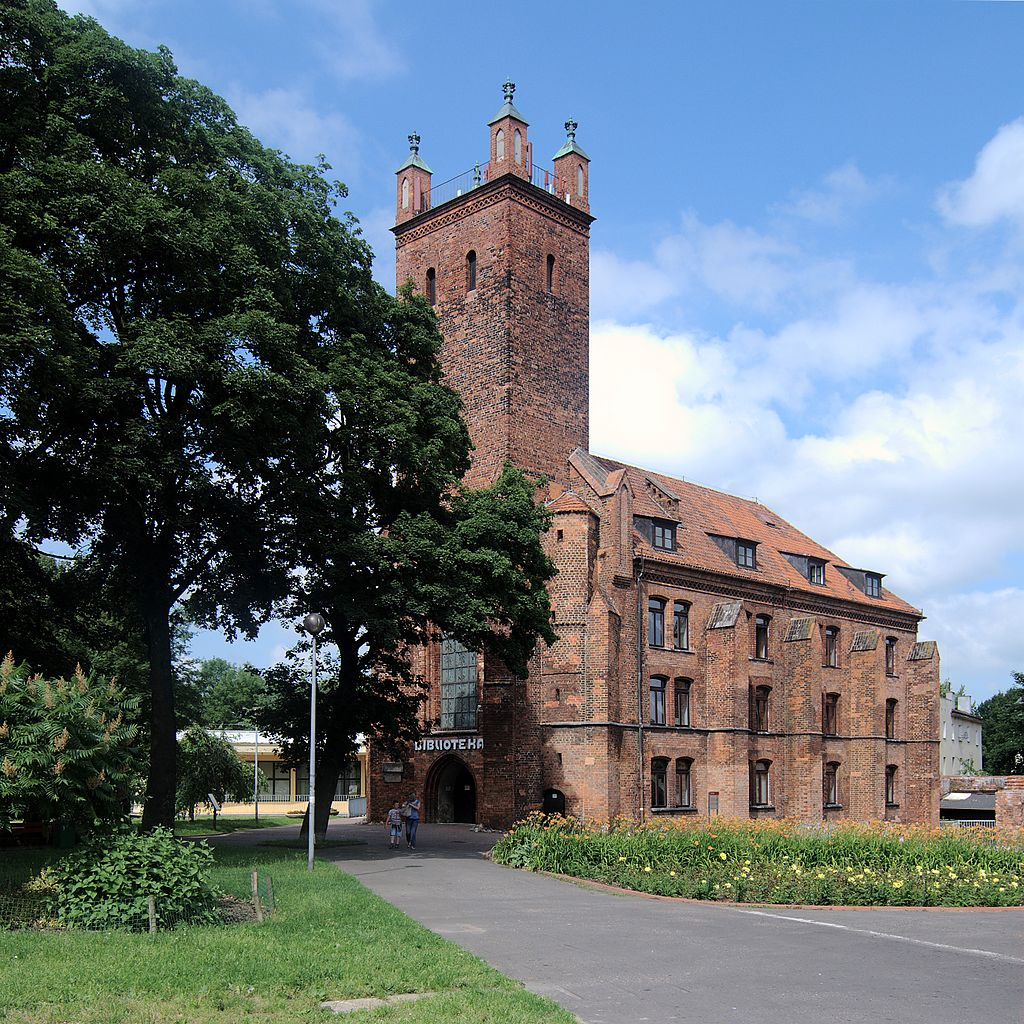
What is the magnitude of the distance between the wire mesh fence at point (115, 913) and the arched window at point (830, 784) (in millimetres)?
32599

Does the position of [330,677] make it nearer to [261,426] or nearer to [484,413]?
[484,413]

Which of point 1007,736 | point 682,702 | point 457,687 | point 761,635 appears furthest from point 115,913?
point 1007,736

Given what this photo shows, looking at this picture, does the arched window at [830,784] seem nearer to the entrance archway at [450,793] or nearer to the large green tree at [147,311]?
the entrance archway at [450,793]

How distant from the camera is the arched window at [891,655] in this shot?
4812cm

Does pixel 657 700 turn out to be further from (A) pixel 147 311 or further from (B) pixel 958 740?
(B) pixel 958 740

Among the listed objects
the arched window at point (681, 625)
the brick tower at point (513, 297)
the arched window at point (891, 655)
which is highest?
the brick tower at point (513, 297)

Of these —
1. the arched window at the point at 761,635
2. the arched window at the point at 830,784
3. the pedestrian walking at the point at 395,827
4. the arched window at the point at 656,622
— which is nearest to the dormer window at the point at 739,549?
the arched window at the point at 761,635

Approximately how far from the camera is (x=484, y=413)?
37.7 m

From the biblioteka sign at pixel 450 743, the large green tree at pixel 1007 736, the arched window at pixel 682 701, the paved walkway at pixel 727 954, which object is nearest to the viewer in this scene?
the paved walkway at pixel 727 954

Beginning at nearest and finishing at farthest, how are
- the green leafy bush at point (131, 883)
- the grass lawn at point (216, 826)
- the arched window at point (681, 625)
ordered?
the green leafy bush at point (131, 883) → the grass lawn at point (216, 826) → the arched window at point (681, 625)

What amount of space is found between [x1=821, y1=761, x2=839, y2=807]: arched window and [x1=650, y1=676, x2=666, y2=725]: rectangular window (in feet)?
30.6

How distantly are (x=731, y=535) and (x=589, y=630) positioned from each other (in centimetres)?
1090

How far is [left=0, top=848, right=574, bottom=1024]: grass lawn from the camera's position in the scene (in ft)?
30.9

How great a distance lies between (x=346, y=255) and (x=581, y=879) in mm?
14670
